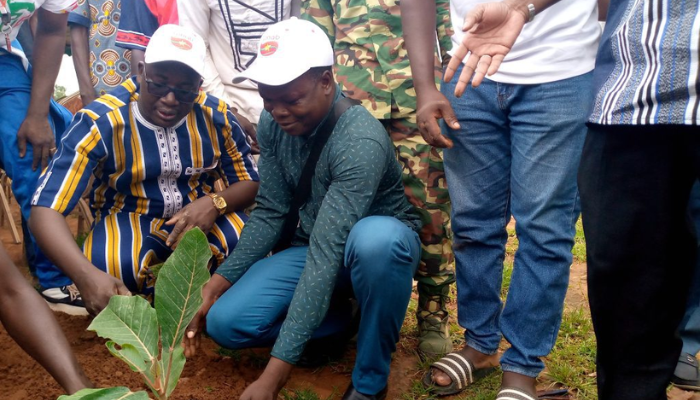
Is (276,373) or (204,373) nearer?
(276,373)

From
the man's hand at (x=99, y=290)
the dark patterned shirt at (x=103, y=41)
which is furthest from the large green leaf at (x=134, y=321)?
the dark patterned shirt at (x=103, y=41)

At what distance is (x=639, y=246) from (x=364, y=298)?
102 centimetres

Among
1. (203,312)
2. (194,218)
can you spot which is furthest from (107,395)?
(194,218)

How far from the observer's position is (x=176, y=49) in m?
2.50

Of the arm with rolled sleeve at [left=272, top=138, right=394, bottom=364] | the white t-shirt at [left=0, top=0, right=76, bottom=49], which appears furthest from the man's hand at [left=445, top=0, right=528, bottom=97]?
the white t-shirt at [left=0, top=0, right=76, bottom=49]

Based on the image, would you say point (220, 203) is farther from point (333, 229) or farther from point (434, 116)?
point (434, 116)

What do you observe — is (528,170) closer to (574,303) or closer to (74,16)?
(574,303)

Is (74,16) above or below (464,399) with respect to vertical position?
above

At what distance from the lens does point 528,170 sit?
200 centimetres

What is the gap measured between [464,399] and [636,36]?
147 centimetres

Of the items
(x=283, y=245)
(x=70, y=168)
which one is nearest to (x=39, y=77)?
(x=70, y=168)

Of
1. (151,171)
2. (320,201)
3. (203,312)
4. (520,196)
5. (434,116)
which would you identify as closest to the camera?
(520,196)

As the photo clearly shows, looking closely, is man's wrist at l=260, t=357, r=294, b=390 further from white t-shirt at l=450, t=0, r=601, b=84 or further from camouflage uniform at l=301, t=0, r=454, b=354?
white t-shirt at l=450, t=0, r=601, b=84

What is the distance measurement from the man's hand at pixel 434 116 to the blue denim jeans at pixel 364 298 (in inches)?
13.1
